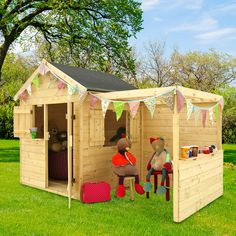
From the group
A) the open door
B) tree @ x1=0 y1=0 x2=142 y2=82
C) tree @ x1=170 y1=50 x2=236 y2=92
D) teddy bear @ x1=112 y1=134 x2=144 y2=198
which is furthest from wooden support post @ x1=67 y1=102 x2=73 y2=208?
tree @ x1=170 y1=50 x2=236 y2=92

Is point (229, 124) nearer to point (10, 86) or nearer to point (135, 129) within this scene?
point (135, 129)

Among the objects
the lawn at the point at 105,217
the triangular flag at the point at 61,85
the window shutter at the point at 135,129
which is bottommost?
the lawn at the point at 105,217

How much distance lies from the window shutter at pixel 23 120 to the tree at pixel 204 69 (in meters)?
23.6

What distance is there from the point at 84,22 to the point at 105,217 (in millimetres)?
12151

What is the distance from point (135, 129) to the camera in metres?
8.37

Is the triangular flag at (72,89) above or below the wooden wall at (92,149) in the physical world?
above

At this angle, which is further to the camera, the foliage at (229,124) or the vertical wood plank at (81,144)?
the foliage at (229,124)

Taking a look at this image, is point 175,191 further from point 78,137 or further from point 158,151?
point 78,137

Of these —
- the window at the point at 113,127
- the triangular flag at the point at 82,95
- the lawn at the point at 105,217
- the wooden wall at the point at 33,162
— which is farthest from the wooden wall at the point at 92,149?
the wooden wall at the point at 33,162

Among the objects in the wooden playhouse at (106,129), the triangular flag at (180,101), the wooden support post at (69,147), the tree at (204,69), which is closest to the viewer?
the triangular flag at (180,101)

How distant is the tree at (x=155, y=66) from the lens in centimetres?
3169

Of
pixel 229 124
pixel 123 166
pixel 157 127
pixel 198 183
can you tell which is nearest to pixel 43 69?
pixel 123 166

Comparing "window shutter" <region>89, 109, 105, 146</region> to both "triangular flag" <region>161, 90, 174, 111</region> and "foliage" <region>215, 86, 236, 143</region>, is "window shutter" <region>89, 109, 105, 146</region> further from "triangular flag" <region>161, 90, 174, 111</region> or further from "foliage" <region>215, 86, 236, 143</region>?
"foliage" <region>215, 86, 236, 143</region>

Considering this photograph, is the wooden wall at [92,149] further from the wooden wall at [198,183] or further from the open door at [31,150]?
the wooden wall at [198,183]
